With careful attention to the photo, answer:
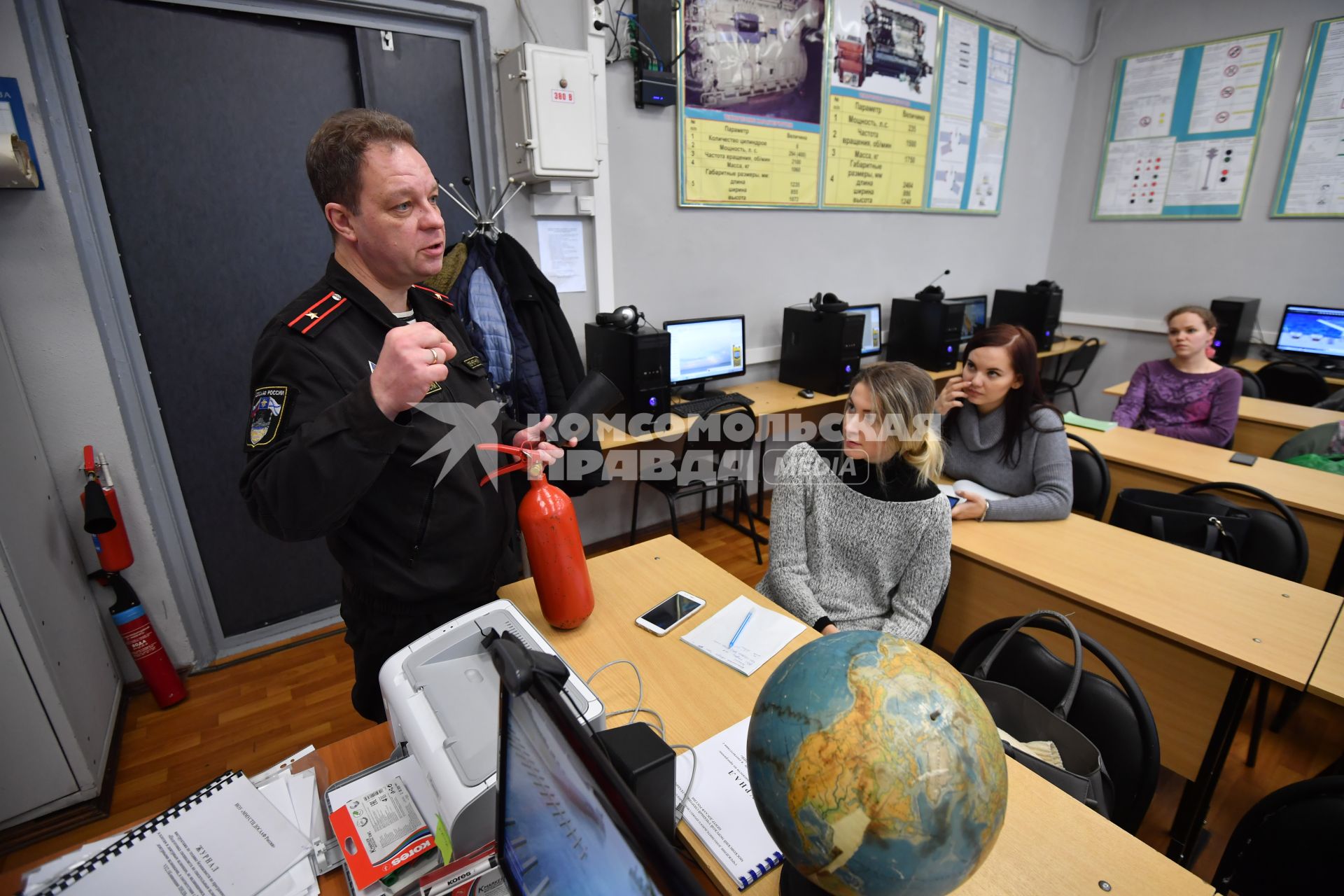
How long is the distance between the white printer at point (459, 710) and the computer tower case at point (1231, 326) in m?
5.06

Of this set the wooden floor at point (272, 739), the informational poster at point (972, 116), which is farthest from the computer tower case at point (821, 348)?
the wooden floor at point (272, 739)

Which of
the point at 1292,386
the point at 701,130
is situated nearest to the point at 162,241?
the point at 701,130

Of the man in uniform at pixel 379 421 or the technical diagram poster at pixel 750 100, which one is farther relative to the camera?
the technical diagram poster at pixel 750 100

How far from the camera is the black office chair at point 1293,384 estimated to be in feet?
11.9

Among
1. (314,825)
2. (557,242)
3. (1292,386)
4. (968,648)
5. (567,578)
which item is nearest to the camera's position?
(314,825)

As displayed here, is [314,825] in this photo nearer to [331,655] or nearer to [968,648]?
[968,648]

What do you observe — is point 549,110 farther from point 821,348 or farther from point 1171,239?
point 1171,239

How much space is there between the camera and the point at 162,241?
2031 millimetres

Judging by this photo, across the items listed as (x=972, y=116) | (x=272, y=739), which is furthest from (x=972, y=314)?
(x=272, y=739)

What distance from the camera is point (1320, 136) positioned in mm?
3986

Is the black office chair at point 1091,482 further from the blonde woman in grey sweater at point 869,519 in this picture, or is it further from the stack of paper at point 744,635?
the stack of paper at point 744,635

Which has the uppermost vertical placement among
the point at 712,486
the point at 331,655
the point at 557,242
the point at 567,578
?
the point at 557,242

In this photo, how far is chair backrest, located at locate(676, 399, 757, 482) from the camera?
113 inches

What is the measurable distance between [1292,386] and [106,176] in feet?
19.5
